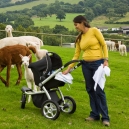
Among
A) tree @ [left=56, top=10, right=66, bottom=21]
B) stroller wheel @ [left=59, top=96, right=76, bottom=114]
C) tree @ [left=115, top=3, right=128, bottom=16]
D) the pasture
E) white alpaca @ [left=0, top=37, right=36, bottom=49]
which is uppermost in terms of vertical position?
tree @ [left=115, top=3, right=128, bottom=16]

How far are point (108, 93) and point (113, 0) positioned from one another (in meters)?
78.2

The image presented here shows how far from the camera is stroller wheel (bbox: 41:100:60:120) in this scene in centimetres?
645

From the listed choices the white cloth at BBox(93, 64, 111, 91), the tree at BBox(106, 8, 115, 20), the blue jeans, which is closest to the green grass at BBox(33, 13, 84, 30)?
the tree at BBox(106, 8, 115, 20)

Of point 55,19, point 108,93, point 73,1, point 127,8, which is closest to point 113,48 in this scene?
point 108,93

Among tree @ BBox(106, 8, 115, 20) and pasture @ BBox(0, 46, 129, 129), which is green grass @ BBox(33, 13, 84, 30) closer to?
tree @ BBox(106, 8, 115, 20)

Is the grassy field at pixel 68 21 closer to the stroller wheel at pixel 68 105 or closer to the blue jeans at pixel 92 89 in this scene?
the stroller wheel at pixel 68 105

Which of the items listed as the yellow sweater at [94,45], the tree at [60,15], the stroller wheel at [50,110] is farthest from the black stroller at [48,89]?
the tree at [60,15]

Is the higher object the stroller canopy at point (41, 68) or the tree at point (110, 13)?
the tree at point (110, 13)

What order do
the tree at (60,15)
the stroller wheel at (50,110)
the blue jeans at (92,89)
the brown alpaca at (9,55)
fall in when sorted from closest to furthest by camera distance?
the blue jeans at (92,89) → the stroller wheel at (50,110) → the brown alpaca at (9,55) → the tree at (60,15)

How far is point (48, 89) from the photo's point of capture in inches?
271

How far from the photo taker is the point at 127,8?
3012 inches

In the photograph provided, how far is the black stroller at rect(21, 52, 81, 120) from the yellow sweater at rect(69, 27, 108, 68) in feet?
1.26

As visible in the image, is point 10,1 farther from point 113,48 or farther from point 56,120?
point 56,120

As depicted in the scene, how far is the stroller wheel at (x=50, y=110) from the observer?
6.45 m
